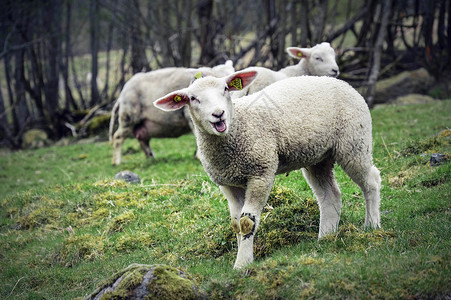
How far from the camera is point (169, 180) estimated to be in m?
8.51

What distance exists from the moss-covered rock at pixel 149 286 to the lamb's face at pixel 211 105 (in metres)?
1.37

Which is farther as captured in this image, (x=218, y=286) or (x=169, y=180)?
(x=169, y=180)

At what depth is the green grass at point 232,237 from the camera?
394cm

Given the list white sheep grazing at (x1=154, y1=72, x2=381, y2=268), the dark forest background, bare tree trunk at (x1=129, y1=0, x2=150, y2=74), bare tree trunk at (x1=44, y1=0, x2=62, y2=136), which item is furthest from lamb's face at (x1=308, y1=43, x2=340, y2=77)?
bare tree trunk at (x1=44, y1=0, x2=62, y2=136)

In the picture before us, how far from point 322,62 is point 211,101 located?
4684 millimetres

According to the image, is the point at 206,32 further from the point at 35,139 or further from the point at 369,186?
the point at 369,186

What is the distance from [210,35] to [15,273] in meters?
12.2

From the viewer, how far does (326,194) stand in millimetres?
5328

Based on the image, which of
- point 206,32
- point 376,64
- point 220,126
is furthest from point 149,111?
point 376,64

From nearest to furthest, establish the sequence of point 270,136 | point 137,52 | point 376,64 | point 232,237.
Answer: point 270,136 < point 232,237 < point 376,64 < point 137,52

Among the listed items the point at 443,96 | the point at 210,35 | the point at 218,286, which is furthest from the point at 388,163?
the point at 210,35

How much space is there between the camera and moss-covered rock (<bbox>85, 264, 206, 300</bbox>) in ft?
12.6

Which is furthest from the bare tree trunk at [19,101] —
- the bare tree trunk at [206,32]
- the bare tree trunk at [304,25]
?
the bare tree trunk at [304,25]

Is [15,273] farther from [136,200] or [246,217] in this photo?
[246,217]
